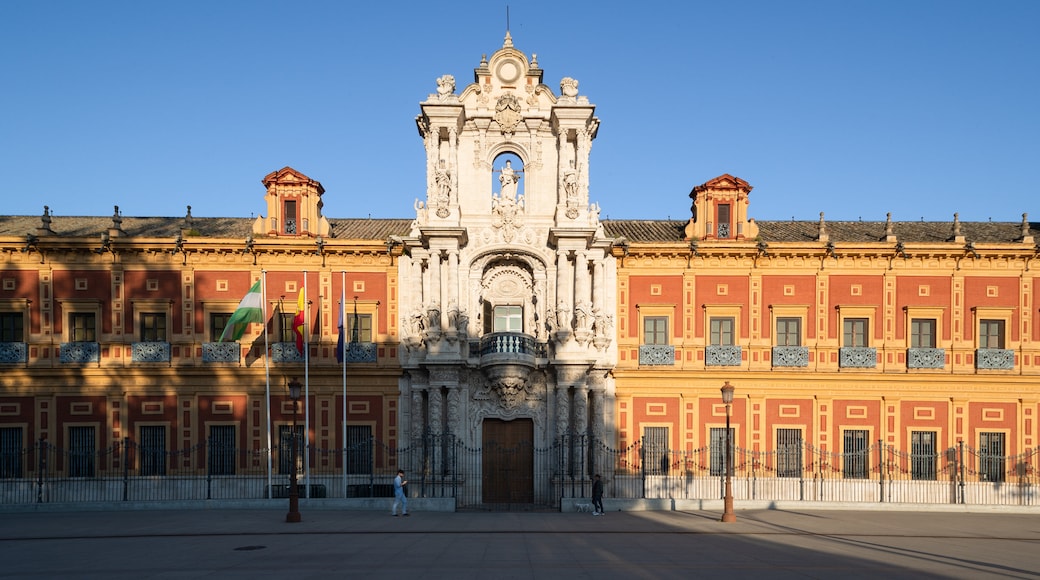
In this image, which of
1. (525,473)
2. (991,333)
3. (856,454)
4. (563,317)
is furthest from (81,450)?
(991,333)

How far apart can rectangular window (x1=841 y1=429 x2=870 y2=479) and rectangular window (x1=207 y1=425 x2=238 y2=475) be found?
77.6ft

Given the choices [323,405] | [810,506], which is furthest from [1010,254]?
[323,405]

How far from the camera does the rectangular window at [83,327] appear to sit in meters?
33.1

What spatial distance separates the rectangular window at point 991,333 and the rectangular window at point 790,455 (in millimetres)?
8315

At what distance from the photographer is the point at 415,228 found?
3288 cm

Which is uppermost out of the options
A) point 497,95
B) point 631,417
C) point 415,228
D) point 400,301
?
point 497,95

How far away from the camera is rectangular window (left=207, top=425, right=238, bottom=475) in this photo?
32250 millimetres

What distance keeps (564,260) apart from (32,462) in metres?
21.7

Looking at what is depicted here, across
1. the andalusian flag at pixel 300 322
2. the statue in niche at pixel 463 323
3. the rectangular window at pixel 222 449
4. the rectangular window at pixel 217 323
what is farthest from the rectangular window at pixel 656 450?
the rectangular window at pixel 217 323

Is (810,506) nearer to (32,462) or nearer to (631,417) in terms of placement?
(631,417)

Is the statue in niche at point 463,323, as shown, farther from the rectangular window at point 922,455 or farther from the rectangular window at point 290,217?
Result: the rectangular window at point 922,455

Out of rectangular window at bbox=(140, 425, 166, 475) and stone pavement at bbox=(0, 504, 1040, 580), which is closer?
stone pavement at bbox=(0, 504, 1040, 580)

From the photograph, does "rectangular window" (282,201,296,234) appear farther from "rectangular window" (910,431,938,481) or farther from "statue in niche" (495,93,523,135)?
"rectangular window" (910,431,938,481)

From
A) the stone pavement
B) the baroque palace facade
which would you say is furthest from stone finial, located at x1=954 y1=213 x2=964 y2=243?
the stone pavement
